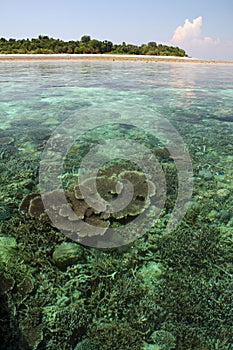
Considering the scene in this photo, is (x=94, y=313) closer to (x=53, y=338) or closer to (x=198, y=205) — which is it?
(x=53, y=338)

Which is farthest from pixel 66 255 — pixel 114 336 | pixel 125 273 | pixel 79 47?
pixel 79 47

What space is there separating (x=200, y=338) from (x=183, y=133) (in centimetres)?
700

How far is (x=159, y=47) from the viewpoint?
77.1 meters

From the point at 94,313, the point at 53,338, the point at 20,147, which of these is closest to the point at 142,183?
the point at 94,313

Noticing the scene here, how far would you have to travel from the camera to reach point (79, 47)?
219 ft

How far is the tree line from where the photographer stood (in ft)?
206

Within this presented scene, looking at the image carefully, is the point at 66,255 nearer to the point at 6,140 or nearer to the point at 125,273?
the point at 125,273

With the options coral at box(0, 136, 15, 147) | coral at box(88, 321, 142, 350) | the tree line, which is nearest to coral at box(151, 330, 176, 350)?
coral at box(88, 321, 142, 350)

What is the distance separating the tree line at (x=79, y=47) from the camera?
206 ft

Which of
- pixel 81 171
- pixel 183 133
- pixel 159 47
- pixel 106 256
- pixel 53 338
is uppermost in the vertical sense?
pixel 159 47

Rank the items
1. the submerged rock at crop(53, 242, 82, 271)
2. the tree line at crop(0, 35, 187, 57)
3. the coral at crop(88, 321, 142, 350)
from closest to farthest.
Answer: the coral at crop(88, 321, 142, 350)
the submerged rock at crop(53, 242, 82, 271)
the tree line at crop(0, 35, 187, 57)

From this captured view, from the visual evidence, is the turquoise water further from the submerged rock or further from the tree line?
the tree line

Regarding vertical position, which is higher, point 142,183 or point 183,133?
point 183,133

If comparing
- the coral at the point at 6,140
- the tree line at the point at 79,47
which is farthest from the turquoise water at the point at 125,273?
the tree line at the point at 79,47
